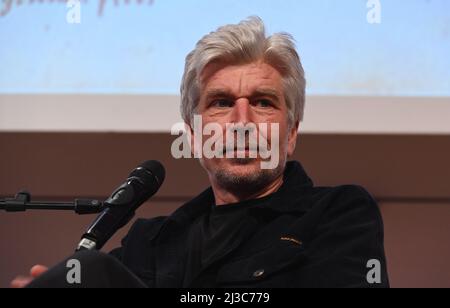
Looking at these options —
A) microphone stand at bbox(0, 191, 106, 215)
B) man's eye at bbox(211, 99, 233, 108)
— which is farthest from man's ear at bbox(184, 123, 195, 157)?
microphone stand at bbox(0, 191, 106, 215)

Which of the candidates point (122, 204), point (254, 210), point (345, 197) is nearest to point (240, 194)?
point (254, 210)

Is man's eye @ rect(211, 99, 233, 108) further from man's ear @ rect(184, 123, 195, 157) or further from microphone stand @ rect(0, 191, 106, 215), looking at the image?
microphone stand @ rect(0, 191, 106, 215)

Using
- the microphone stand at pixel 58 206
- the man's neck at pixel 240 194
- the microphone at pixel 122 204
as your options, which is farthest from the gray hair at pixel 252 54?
the microphone stand at pixel 58 206

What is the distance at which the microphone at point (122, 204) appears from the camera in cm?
106

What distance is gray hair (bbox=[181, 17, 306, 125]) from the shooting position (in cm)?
136

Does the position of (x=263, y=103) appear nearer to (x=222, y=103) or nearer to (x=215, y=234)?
(x=222, y=103)

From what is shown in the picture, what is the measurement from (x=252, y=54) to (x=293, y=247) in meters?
0.38

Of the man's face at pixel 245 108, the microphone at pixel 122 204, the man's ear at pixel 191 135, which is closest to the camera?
the microphone at pixel 122 204

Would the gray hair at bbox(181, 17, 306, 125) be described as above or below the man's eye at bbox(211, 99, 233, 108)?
above

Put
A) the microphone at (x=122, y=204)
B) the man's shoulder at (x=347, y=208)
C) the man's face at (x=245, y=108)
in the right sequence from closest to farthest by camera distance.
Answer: the microphone at (x=122, y=204) < the man's shoulder at (x=347, y=208) < the man's face at (x=245, y=108)

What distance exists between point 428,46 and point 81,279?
128cm

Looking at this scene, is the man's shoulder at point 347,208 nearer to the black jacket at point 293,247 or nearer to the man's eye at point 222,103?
the black jacket at point 293,247

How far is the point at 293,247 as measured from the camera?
1149 mm

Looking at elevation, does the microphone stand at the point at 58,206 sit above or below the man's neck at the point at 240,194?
below
